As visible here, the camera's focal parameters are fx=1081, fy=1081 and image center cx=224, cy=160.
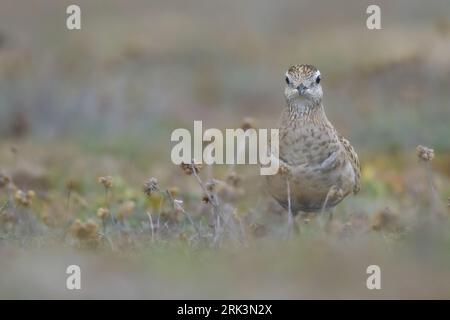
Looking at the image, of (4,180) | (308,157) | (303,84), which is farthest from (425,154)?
(4,180)

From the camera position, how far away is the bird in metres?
8.78

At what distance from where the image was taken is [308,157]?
349 inches

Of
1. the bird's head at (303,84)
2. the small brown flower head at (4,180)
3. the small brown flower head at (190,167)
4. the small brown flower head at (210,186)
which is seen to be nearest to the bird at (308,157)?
the bird's head at (303,84)

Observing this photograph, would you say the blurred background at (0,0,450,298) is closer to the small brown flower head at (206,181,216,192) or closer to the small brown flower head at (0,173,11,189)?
the small brown flower head at (0,173,11,189)

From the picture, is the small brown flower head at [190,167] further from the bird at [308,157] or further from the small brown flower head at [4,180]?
the small brown flower head at [4,180]

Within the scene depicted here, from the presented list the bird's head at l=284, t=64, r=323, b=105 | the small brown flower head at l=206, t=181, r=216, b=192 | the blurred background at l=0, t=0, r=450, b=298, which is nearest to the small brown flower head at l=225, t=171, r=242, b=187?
the small brown flower head at l=206, t=181, r=216, b=192

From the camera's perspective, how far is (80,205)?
1045 cm

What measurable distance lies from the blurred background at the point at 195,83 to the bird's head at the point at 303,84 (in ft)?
4.02

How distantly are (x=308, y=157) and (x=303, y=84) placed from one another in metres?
0.68

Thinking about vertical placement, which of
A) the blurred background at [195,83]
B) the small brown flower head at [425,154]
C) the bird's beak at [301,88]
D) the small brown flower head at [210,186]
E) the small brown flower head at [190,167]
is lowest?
the small brown flower head at [210,186]

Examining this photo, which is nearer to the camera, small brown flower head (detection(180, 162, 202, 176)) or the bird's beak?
small brown flower head (detection(180, 162, 202, 176))

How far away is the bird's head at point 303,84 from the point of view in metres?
9.12

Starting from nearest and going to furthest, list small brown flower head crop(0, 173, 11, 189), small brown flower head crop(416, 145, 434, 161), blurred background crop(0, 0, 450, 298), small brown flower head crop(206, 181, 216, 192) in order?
1. small brown flower head crop(416, 145, 434, 161)
2. small brown flower head crop(206, 181, 216, 192)
3. small brown flower head crop(0, 173, 11, 189)
4. blurred background crop(0, 0, 450, 298)

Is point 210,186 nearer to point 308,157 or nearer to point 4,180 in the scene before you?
point 308,157
